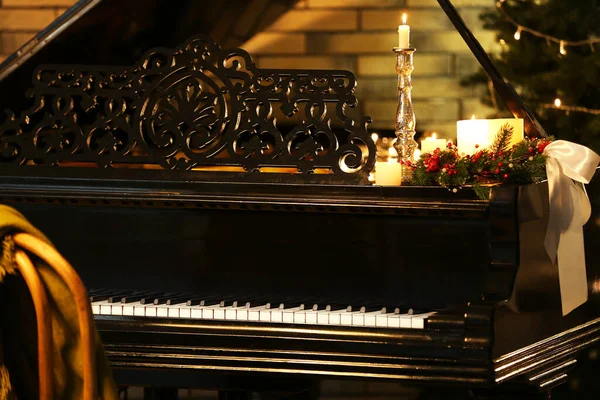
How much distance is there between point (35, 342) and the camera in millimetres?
1641

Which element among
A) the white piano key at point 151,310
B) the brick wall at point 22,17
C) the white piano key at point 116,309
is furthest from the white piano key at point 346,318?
the brick wall at point 22,17

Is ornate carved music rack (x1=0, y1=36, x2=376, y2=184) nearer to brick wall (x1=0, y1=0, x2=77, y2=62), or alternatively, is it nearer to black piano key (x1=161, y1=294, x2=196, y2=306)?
black piano key (x1=161, y1=294, x2=196, y2=306)

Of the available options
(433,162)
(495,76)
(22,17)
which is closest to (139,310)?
(433,162)

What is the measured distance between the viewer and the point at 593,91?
521cm

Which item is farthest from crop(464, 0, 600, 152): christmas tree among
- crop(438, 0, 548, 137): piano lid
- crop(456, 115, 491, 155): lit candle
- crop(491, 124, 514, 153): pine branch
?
crop(491, 124, 514, 153): pine branch

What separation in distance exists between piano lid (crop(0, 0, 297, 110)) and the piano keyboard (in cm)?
73

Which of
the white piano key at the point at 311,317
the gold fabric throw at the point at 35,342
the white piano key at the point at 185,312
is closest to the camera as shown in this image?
the gold fabric throw at the point at 35,342

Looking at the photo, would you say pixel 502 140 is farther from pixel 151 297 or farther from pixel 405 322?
pixel 151 297

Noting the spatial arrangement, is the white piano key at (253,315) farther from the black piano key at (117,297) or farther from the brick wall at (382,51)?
the brick wall at (382,51)

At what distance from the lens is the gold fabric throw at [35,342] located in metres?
1.58

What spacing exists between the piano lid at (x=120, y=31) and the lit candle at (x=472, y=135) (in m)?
1.02

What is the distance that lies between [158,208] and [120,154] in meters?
0.22

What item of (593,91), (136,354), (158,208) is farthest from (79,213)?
(593,91)

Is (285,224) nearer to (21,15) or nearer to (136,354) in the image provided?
(136,354)
